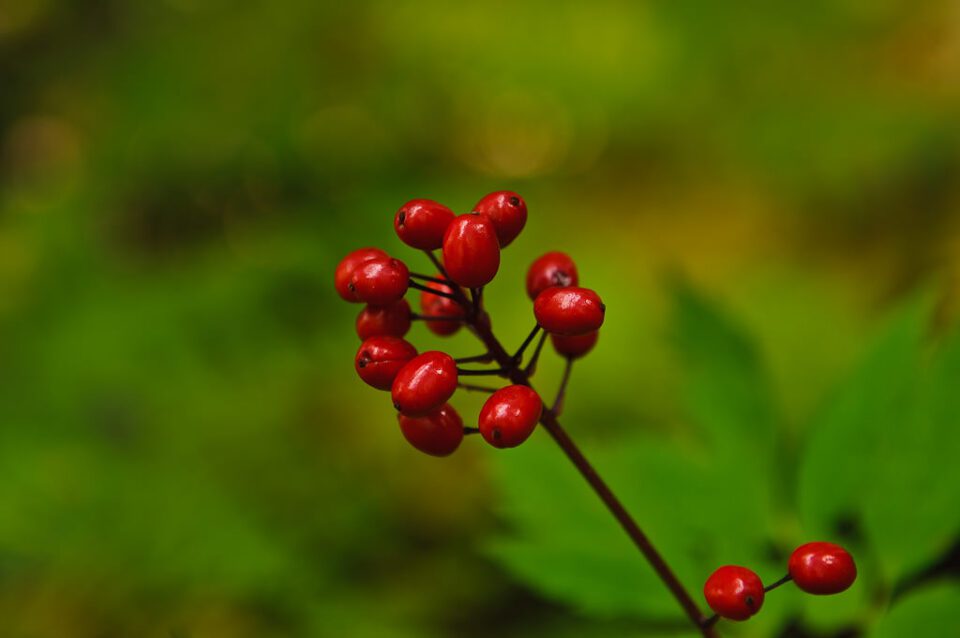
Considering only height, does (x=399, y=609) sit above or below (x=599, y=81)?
below

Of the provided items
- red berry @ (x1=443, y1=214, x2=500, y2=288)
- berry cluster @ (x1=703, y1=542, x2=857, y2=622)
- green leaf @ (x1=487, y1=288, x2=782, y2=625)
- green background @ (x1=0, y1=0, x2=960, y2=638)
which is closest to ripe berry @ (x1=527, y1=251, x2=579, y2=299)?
red berry @ (x1=443, y1=214, x2=500, y2=288)

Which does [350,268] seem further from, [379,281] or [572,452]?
[572,452]

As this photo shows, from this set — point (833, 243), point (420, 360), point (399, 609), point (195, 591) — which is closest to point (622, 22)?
point (833, 243)

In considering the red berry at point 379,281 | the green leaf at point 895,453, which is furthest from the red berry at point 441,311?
the green leaf at point 895,453

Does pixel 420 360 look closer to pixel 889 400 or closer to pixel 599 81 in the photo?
pixel 889 400

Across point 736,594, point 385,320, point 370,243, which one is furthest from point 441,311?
point 370,243

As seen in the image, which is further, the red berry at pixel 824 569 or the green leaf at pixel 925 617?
the green leaf at pixel 925 617

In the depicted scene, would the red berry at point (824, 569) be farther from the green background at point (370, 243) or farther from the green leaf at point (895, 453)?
the green background at point (370, 243)
